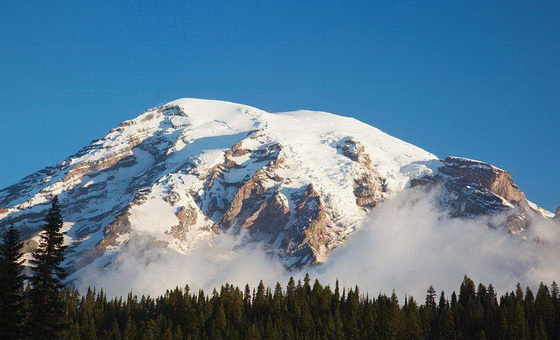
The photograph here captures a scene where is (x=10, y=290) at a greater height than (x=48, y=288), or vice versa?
(x=48, y=288)

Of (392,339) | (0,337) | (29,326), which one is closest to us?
(0,337)

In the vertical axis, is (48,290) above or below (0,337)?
above

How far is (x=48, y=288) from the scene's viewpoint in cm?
8450

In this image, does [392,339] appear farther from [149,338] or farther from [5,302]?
[5,302]

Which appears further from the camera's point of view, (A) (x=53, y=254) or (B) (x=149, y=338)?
(B) (x=149, y=338)

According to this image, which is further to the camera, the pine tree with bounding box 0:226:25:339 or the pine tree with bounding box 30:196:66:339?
the pine tree with bounding box 30:196:66:339

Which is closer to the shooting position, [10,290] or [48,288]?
[10,290]

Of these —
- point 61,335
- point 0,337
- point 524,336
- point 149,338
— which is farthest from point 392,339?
point 0,337

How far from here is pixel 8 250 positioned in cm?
7894

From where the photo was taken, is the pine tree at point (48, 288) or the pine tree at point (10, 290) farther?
the pine tree at point (48, 288)

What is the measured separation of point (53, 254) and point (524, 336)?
14452 centimetres

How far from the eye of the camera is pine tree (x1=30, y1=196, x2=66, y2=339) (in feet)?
273

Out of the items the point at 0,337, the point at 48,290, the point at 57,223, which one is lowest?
the point at 0,337

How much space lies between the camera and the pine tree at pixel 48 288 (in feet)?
273
